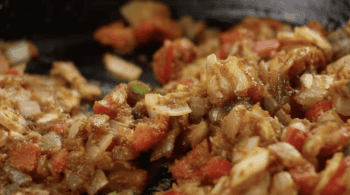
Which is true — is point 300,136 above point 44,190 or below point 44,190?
above

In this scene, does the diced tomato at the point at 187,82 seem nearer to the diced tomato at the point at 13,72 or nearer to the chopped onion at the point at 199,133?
the chopped onion at the point at 199,133

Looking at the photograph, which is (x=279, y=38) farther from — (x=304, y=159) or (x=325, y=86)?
(x=304, y=159)

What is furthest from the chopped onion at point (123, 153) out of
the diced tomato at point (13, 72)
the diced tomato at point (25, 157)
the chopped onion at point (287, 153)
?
the diced tomato at point (13, 72)

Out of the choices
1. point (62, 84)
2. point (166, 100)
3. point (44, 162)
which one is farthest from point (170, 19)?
point (44, 162)

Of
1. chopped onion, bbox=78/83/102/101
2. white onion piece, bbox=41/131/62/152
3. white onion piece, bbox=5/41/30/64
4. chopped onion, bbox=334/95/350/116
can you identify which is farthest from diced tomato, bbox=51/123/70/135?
chopped onion, bbox=334/95/350/116

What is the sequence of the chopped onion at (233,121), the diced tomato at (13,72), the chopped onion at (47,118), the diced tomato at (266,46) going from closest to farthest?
1. the chopped onion at (233,121)
2. the chopped onion at (47,118)
3. the diced tomato at (266,46)
4. the diced tomato at (13,72)

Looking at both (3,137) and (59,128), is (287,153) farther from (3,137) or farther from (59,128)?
(3,137)
